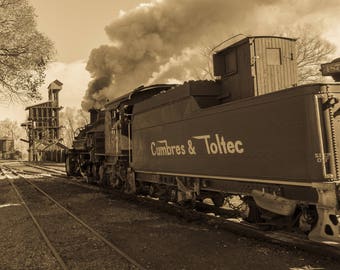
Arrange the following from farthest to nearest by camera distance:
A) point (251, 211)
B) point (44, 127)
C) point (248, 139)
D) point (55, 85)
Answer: point (55, 85) → point (44, 127) → point (251, 211) → point (248, 139)

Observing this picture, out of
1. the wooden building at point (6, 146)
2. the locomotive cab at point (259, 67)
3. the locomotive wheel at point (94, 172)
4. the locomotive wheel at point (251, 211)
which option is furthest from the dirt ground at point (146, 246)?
the wooden building at point (6, 146)

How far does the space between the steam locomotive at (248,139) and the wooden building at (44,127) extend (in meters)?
45.7

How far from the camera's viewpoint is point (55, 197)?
42.4 ft

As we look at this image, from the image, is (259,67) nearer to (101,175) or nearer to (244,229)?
(244,229)

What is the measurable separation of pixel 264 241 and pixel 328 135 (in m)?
2.15

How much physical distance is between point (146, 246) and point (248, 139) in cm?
249

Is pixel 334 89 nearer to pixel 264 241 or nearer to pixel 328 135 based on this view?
pixel 328 135

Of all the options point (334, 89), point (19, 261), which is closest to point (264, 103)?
point (334, 89)

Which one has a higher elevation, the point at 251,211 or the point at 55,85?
the point at 55,85

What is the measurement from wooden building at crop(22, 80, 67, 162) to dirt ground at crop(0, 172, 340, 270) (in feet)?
152

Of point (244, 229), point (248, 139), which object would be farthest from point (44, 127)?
point (248, 139)

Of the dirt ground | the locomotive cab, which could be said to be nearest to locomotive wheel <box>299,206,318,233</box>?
the dirt ground

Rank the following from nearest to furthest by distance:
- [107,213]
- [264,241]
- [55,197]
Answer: [264,241] → [107,213] → [55,197]

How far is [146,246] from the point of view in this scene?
6152 mm
